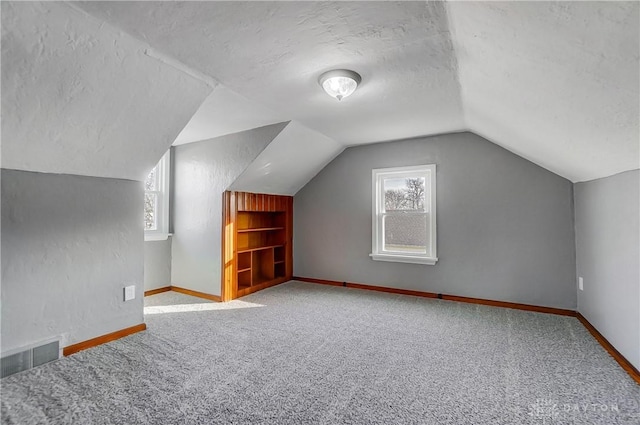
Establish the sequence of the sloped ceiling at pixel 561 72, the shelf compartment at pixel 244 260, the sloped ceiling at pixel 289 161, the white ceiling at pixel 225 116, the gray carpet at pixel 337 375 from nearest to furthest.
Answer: the sloped ceiling at pixel 561 72 < the gray carpet at pixel 337 375 < the white ceiling at pixel 225 116 < the sloped ceiling at pixel 289 161 < the shelf compartment at pixel 244 260

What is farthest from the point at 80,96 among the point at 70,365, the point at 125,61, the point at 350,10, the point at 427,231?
the point at 427,231

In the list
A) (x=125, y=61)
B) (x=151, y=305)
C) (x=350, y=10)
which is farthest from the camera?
(x=151, y=305)

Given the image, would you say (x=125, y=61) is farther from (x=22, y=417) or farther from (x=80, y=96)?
(x=22, y=417)

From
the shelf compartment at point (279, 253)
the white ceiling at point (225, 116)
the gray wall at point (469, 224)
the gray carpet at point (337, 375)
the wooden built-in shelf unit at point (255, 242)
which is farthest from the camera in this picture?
the shelf compartment at point (279, 253)

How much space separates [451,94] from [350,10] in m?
1.50

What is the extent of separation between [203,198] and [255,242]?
3.66 ft

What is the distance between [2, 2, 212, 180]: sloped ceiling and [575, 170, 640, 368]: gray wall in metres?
3.37

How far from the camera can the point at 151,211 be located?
450 cm

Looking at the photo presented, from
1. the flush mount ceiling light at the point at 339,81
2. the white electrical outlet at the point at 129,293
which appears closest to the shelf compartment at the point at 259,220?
the white electrical outlet at the point at 129,293

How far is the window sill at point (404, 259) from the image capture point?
13.4 feet

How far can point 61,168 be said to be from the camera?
2.44 m

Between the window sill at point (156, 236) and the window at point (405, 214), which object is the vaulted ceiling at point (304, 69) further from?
the window sill at point (156, 236)

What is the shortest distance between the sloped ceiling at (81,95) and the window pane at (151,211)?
1.75 metres

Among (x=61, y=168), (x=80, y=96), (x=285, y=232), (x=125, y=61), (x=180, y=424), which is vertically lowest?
(x=180, y=424)
